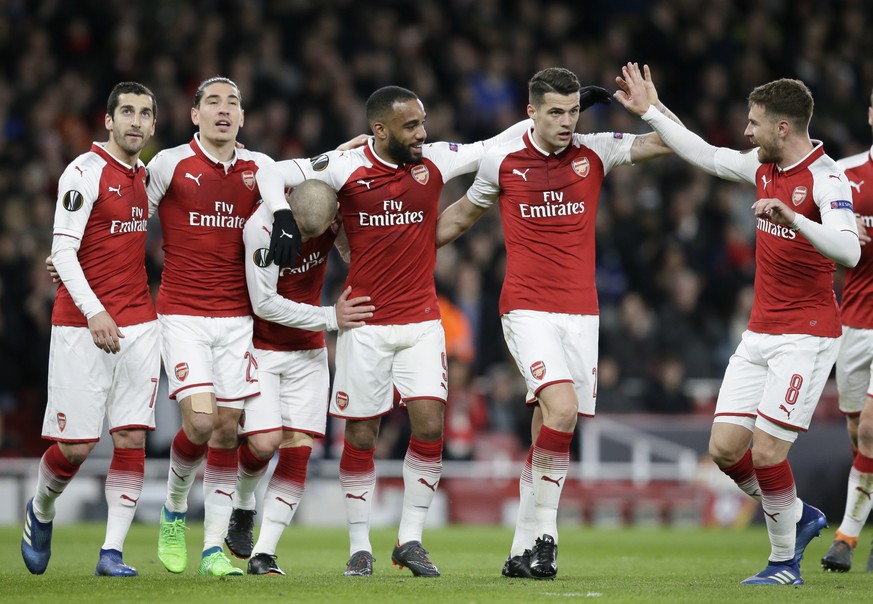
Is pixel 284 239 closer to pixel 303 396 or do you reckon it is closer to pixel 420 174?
pixel 420 174

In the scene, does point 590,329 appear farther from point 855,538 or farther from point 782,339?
point 855,538

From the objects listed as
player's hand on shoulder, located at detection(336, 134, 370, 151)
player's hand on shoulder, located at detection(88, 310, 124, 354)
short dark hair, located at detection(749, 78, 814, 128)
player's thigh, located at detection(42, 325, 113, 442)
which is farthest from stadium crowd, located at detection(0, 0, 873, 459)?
short dark hair, located at detection(749, 78, 814, 128)

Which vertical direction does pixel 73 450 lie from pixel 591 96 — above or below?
below

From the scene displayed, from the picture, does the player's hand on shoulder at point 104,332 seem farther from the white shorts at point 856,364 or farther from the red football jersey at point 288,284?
the white shorts at point 856,364

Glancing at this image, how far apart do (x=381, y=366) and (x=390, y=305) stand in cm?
39

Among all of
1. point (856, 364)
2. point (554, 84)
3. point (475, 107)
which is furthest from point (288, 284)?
point (475, 107)

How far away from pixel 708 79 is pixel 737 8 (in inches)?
102

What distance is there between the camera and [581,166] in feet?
28.2

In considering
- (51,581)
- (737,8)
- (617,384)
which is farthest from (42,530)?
(737,8)

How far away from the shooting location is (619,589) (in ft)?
25.3

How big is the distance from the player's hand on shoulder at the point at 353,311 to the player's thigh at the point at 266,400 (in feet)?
2.16

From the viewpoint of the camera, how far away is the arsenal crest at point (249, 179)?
8.72 meters

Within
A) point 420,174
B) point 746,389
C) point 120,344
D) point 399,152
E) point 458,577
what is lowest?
point 458,577

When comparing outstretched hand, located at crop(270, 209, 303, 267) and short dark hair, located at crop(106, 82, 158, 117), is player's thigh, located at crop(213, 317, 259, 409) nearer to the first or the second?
outstretched hand, located at crop(270, 209, 303, 267)
